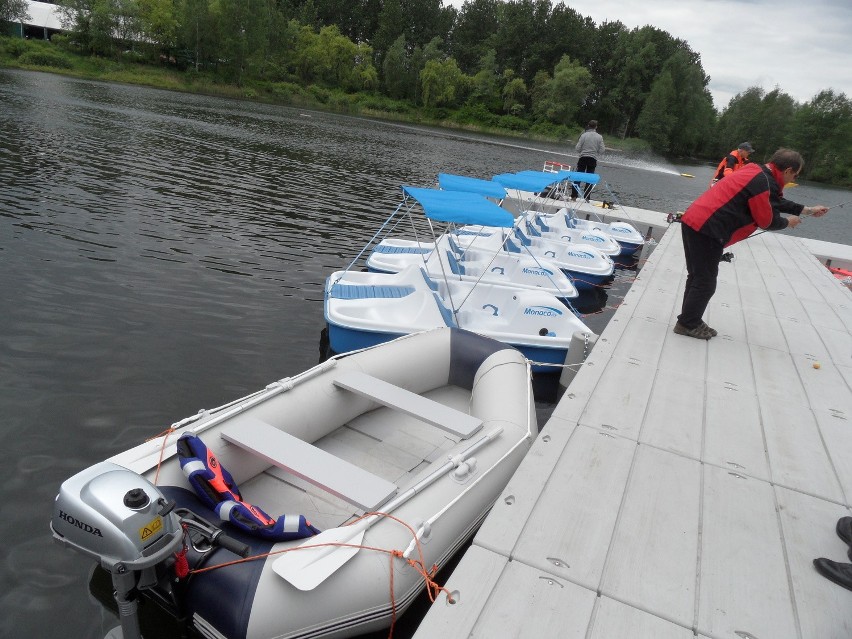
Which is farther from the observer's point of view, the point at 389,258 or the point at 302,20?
the point at 302,20

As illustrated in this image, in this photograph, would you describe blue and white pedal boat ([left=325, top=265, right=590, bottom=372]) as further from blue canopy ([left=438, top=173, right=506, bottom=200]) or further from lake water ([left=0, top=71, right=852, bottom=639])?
blue canopy ([left=438, top=173, right=506, bottom=200])

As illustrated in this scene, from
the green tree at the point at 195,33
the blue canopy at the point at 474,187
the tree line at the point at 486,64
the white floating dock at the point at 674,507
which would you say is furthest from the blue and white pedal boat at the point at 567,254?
the green tree at the point at 195,33

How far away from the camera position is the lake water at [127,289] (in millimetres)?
4059

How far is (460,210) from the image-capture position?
6.33 m

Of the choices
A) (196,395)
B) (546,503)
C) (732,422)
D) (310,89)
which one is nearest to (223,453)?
(546,503)

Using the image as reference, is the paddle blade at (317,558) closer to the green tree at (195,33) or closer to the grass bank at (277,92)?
the grass bank at (277,92)

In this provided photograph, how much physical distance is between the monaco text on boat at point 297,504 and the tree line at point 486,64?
54388 mm

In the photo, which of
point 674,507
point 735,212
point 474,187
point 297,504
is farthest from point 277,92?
point 674,507

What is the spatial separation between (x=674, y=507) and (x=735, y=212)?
2.78m

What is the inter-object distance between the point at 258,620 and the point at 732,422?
306 cm

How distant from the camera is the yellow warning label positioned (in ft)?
7.22

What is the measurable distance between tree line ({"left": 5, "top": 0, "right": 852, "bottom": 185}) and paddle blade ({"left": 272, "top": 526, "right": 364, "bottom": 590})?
5579cm

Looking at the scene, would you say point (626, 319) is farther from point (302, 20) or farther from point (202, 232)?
point (302, 20)

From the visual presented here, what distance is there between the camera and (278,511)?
3424mm
